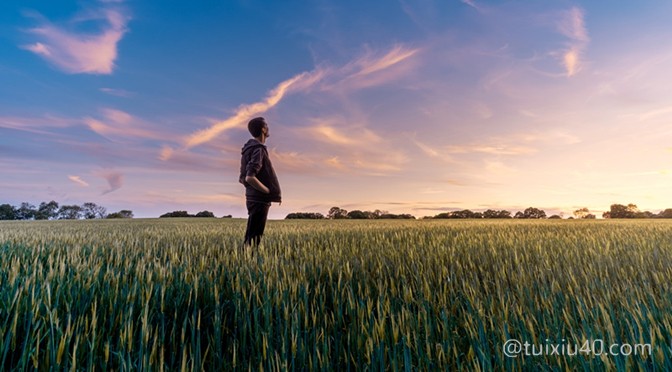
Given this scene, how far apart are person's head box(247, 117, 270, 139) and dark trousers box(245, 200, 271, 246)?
101 centimetres

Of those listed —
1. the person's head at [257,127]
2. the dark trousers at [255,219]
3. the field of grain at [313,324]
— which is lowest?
the field of grain at [313,324]

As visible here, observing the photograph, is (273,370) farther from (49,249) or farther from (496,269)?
(49,249)

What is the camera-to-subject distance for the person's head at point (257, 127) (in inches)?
195

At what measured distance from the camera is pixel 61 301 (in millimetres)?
2486

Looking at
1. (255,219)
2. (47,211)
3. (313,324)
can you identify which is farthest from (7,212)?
(313,324)

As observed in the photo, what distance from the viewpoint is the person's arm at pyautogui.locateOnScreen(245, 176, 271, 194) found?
4451mm

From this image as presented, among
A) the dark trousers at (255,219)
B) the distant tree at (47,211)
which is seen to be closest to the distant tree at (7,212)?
the distant tree at (47,211)

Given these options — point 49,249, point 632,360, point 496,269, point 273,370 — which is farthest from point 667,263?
point 49,249

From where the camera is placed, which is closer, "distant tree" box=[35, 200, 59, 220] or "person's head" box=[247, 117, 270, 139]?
"person's head" box=[247, 117, 270, 139]

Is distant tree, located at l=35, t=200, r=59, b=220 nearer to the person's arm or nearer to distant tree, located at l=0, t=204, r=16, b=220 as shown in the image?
distant tree, located at l=0, t=204, r=16, b=220

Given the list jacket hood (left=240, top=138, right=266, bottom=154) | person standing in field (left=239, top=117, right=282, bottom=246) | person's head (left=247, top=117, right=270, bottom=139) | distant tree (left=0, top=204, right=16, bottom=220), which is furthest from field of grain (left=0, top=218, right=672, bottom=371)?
distant tree (left=0, top=204, right=16, bottom=220)

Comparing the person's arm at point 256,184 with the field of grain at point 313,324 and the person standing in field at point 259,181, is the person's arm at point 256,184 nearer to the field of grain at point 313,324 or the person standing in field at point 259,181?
the person standing in field at point 259,181

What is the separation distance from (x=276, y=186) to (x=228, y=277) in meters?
2.02

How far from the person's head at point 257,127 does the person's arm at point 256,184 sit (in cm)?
79
